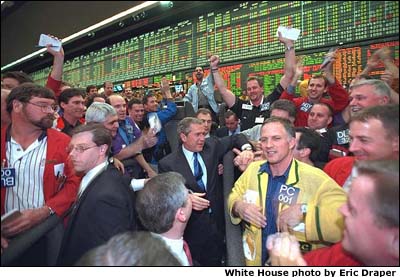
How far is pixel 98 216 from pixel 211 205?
40 centimetres

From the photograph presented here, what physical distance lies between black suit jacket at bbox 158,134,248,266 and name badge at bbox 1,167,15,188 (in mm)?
371

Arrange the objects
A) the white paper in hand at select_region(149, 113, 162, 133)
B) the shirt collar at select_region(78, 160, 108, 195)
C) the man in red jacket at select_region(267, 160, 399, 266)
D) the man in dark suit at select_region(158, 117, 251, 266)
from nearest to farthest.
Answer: the man in red jacket at select_region(267, 160, 399, 266)
the shirt collar at select_region(78, 160, 108, 195)
the white paper in hand at select_region(149, 113, 162, 133)
the man in dark suit at select_region(158, 117, 251, 266)

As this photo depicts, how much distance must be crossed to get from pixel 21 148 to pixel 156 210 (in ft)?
1.02

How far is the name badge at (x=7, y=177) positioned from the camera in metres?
0.61

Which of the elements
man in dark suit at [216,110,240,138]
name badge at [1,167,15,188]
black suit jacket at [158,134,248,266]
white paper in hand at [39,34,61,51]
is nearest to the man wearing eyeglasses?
name badge at [1,167,15,188]

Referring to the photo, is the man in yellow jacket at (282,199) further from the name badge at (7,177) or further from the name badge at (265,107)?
the name badge at (7,177)

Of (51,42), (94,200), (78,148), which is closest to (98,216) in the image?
(94,200)

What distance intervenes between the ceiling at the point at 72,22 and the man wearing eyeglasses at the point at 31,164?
14cm

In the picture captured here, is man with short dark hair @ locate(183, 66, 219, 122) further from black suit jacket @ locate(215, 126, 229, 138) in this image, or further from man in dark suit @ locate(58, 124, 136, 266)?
man in dark suit @ locate(58, 124, 136, 266)

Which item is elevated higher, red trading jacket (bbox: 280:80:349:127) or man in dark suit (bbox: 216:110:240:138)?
red trading jacket (bbox: 280:80:349:127)

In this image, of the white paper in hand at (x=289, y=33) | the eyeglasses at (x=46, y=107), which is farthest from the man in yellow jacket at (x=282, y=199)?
the eyeglasses at (x=46, y=107)

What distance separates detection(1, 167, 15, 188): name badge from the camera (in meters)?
0.61

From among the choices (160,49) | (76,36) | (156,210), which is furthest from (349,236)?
(76,36)

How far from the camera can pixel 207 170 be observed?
1.11 meters
